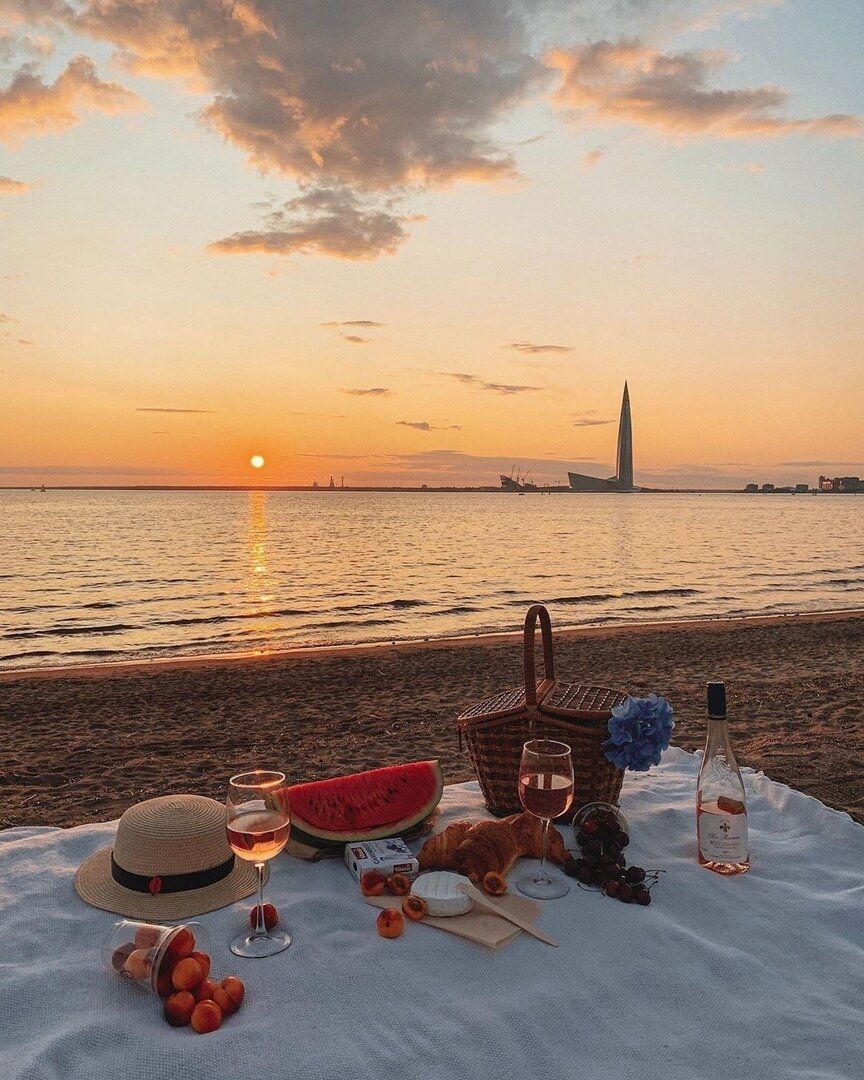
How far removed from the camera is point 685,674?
1294cm

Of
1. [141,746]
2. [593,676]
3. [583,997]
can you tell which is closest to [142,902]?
[583,997]

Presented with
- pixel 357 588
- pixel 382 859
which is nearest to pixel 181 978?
pixel 382 859

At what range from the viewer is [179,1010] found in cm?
185

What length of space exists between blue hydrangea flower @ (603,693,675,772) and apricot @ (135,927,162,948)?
157cm

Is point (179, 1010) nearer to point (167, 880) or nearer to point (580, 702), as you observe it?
point (167, 880)

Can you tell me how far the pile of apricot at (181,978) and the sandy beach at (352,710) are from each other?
4614mm

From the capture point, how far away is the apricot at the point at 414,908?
2.27 meters

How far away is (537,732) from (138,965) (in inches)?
61.5

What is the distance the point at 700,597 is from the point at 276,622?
45.7 ft

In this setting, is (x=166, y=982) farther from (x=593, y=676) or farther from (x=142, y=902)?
(x=593, y=676)

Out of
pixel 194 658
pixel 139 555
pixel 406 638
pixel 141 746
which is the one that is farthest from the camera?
pixel 139 555

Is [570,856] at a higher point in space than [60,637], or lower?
higher

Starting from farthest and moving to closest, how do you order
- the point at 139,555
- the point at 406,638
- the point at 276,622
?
the point at 139,555 < the point at 276,622 < the point at 406,638

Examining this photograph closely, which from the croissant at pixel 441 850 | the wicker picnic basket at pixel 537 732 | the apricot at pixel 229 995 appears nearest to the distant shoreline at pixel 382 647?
the wicker picnic basket at pixel 537 732
